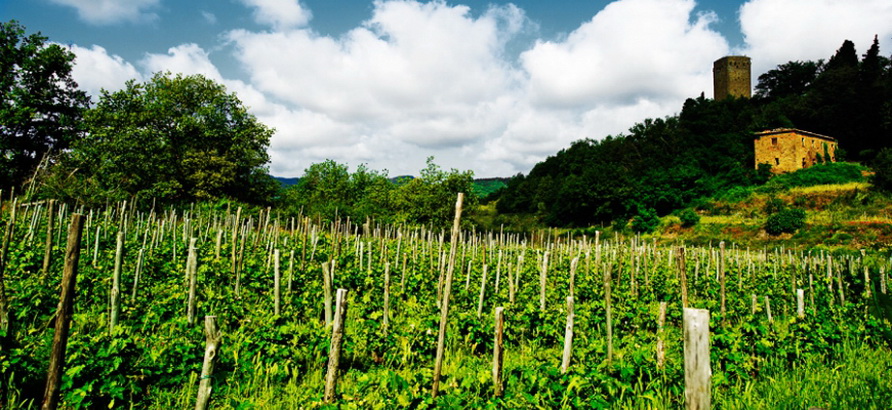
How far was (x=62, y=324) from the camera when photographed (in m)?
2.75

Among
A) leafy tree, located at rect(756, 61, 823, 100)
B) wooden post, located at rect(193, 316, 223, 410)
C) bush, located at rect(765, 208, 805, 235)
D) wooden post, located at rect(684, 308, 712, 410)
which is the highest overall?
leafy tree, located at rect(756, 61, 823, 100)

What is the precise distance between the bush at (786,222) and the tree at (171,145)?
4064 cm

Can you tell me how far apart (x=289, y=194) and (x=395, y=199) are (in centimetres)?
1807

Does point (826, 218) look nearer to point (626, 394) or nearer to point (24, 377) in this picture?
point (626, 394)

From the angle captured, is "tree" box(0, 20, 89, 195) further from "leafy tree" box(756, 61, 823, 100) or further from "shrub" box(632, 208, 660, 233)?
"leafy tree" box(756, 61, 823, 100)

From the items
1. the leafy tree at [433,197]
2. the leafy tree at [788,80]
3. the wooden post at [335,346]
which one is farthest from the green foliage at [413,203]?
the leafy tree at [788,80]

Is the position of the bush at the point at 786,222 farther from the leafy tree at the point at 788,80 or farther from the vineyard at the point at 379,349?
the leafy tree at the point at 788,80

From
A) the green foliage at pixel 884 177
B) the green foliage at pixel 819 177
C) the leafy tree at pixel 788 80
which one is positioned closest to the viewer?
the green foliage at pixel 884 177

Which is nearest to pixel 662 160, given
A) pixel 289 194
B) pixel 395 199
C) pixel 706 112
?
pixel 706 112

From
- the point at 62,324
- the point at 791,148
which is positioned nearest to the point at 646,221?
the point at 791,148

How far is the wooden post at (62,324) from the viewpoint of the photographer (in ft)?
8.80

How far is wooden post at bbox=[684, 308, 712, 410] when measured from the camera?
7.44ft

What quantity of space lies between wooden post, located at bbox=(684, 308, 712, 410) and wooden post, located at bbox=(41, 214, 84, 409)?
146 inches

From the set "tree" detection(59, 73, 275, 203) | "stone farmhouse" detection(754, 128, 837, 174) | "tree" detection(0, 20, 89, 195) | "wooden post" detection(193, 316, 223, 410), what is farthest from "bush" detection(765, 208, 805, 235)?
"tree" detection(0, 20, 89, 195)
